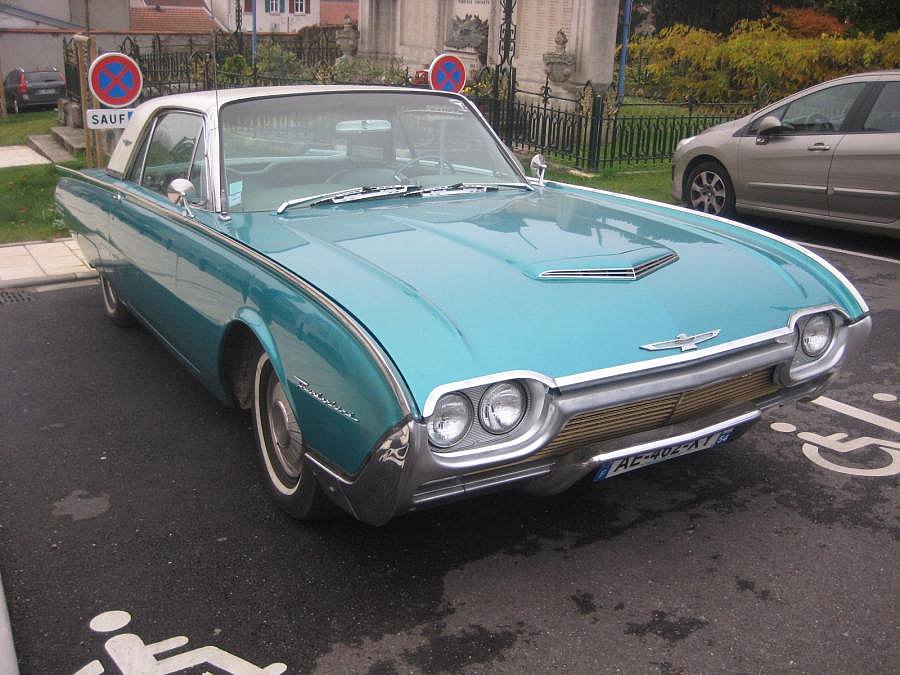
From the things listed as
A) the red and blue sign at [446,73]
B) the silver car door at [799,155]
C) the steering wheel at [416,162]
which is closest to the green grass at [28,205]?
the red and blue sign at [446,73]

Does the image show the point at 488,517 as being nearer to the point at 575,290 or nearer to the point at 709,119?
the point at 575,290

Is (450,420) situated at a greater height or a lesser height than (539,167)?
lesser

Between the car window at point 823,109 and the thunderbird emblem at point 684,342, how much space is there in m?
6.14

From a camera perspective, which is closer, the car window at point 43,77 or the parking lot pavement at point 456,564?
the parking lot pavement at point 456,564

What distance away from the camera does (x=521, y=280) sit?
3.45m

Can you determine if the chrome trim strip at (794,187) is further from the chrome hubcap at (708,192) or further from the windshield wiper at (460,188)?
the windshield wiper at (460,188)

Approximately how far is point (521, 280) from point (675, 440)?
0.79m

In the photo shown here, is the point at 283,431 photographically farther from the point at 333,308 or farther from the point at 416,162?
the point at 416,162

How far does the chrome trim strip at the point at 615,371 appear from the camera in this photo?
2.86m

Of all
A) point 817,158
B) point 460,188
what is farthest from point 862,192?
point 460,188

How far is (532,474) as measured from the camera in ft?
10.4

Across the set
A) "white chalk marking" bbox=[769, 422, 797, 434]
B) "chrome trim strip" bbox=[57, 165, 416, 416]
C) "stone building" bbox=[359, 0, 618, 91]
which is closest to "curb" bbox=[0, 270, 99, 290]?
"chrome trim strip" bbox=[57, 165, 416, 416]

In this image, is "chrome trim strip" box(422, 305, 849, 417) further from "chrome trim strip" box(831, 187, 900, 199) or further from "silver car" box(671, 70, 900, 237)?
"silver car" box(671, 70, 900, 237)

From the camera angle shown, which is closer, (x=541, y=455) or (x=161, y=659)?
(x=161, y=659)
